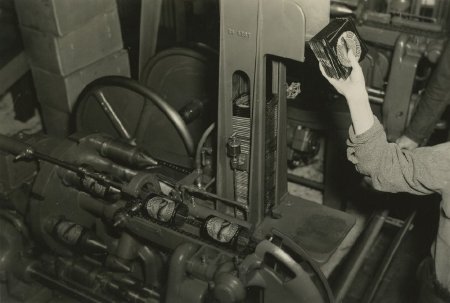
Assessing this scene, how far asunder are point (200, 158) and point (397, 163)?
2.55ft

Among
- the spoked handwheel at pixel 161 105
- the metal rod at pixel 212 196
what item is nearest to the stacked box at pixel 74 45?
the spoked handwheel at pixel 161 105

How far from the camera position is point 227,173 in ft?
6.03

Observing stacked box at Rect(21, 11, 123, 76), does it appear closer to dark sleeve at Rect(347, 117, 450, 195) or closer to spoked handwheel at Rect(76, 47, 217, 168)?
spoked handwheel at Rect(76, 47, 217, 168)

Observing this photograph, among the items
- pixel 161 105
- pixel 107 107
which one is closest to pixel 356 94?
pixel 161 105

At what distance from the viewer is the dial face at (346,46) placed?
145 cm

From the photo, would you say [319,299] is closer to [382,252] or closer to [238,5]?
[238,5]

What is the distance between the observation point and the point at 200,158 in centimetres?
200

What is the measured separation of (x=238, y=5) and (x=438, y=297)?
1.19 metres

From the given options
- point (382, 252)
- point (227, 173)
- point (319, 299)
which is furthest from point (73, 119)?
point (382, 252)

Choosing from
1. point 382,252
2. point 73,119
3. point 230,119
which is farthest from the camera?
point 382,252

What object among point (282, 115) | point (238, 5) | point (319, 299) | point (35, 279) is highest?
point (238, 5)

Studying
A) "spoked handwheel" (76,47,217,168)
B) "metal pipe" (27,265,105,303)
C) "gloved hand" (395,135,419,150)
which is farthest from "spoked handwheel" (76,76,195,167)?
"gloved hand" (395,135,419,150)

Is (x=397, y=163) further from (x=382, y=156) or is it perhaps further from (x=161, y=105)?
(x=161, y=105)

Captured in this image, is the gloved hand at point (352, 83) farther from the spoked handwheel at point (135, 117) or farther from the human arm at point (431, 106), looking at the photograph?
the human arm at point (431, 106)
